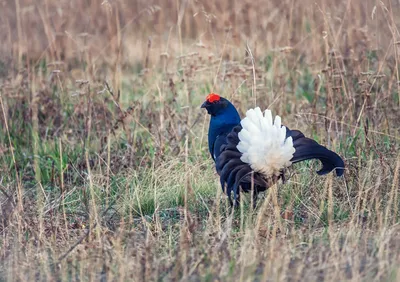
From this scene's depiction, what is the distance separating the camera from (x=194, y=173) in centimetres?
439

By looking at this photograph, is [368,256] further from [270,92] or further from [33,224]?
[270,92]

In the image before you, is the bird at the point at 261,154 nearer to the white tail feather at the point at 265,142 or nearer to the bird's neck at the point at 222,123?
the white tail feather at the point at 265,142

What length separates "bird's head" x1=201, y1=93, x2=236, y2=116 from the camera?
4.10 meters

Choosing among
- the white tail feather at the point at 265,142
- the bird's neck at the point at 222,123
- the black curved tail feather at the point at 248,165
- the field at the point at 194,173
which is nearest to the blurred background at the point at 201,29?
the field at the point at 194,173

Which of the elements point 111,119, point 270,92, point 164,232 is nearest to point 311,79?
point 270,92

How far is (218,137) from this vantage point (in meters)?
3.99

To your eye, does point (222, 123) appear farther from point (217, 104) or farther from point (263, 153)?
point (263, 153)

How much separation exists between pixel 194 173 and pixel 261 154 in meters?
1.02

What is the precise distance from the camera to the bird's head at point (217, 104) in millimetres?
4102

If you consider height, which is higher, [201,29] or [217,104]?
[201,29]

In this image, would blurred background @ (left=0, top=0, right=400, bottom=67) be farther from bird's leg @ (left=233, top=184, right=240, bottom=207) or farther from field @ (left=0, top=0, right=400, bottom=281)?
bird's leg @ (left=233, top=184, right=240, bottom=207)

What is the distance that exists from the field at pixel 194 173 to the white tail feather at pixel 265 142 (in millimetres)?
212

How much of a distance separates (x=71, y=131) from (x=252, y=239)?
7.19 ft

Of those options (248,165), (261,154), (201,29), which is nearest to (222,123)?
(248,165)
